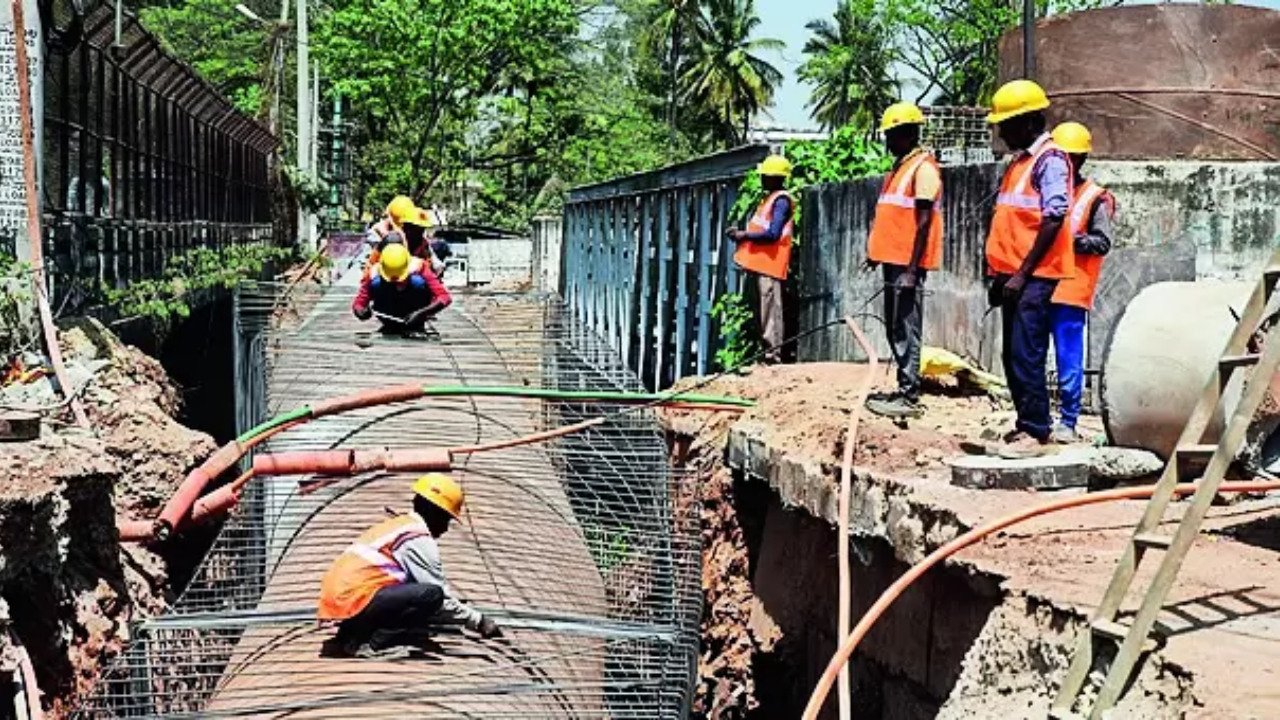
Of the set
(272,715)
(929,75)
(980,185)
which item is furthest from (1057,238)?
(929,75)

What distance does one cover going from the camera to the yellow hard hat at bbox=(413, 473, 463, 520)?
6926 millimetres

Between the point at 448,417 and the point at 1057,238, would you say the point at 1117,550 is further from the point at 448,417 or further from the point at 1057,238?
the point at 448,417

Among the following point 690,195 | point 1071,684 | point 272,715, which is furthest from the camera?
point 690,195

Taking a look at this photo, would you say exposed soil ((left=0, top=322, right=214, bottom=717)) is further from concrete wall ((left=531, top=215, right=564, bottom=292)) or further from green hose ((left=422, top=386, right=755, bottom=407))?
concrete wall ((left=531, top=215, right=564, bottom=292))

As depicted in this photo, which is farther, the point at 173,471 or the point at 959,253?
the point at 959,253

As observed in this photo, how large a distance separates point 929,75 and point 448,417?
32.8m

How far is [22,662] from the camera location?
231 inches

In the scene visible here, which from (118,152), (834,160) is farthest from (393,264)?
(118,152)

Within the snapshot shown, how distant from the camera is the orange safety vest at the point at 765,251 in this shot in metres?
11.9

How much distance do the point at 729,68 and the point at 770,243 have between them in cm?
4753

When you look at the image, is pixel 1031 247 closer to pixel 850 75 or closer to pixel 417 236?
pixel 417 236

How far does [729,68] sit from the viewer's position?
58312 mm

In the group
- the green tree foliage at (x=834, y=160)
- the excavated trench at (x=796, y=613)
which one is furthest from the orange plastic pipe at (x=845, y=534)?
the green tree foliage at (x=834, y=160)

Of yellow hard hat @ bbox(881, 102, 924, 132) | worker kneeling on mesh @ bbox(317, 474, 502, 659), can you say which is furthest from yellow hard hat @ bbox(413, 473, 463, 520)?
yellow hard hat @ bbox(881, 102, 924, 132)
